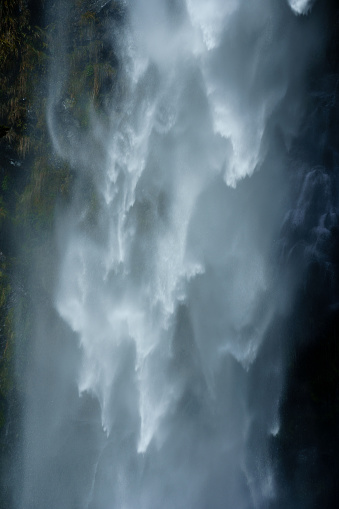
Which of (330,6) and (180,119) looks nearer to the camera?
(330,6)

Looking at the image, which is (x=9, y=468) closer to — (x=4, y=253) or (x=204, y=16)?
(x=4, y=253)

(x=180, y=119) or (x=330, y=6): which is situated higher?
(x=330, y=6)

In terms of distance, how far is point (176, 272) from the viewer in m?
13.4

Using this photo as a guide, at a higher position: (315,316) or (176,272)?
(315,316)

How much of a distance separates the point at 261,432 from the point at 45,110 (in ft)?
38.0

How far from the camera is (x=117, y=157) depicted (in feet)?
47.4

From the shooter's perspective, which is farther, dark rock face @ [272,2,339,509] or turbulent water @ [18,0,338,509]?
turbulent water @ [18,0,338,509]

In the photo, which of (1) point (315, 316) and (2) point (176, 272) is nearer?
(1) point (315, 316)

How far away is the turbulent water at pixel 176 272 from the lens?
1226 centimetres

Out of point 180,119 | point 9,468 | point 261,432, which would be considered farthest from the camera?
point 180,119

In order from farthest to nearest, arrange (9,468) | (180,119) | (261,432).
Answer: (180,119) < (9,468) < (261,432)

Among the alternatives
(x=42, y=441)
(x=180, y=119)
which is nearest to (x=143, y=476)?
(x=42, y=441)

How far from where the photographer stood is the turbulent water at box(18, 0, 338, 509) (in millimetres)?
12258

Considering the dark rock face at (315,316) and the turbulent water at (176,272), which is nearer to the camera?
the dark rock face at (315,316)
